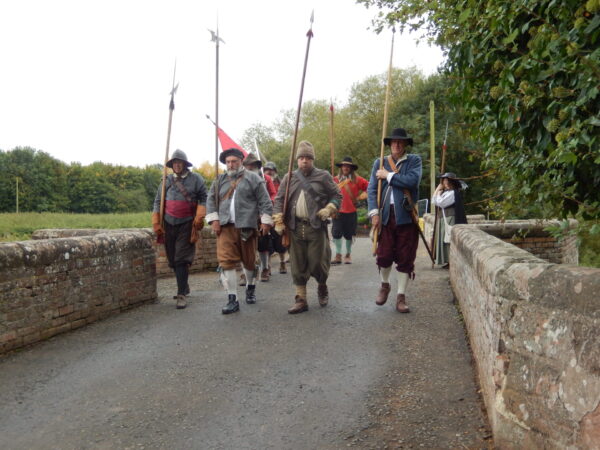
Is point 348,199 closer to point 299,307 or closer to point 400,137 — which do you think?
point 400,137

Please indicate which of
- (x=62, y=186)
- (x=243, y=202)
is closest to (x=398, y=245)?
(x=243, y=202)

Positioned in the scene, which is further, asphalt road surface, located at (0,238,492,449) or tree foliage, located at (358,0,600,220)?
asphalt road surface, located at (0,238,492,449)

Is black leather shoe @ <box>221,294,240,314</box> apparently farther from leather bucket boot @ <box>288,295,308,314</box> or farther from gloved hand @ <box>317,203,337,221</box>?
gloved hand @ <box>317,203,337,221</box>

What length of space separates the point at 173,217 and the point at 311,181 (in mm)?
1899

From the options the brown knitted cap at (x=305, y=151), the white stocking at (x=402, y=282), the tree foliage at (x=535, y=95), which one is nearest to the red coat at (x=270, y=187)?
the brown knitted cap at (x=305, y=151)

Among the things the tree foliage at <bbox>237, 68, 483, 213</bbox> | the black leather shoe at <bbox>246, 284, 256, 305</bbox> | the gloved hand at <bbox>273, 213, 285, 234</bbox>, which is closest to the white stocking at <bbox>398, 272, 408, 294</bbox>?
the gloved hand at <bbox>273, 213, 285, 234</bbox>

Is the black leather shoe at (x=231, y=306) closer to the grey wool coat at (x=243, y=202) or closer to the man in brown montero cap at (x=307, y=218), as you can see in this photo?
the man in brown montero cap at (x=307, y=218)

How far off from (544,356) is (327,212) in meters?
3.90

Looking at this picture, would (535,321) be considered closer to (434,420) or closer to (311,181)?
(434,420)

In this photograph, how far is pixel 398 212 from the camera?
19.8 feet

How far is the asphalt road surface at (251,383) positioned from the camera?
3029 mm

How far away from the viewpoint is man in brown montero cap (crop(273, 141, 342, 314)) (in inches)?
245

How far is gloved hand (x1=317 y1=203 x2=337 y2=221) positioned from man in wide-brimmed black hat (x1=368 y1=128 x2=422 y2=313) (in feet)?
1.47

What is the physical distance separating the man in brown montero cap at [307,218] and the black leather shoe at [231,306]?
0.68 m
